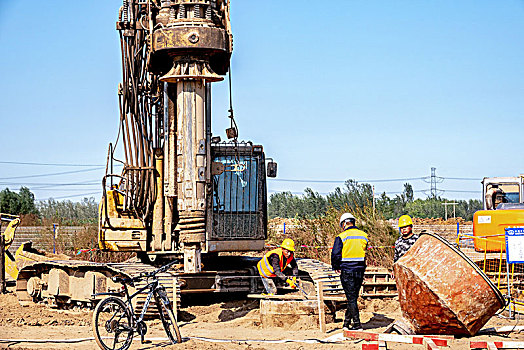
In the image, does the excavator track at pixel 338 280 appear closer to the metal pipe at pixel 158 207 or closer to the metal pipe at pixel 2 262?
the metal pipe at pixel 158 207

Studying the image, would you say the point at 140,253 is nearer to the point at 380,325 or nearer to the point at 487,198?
the point at 380,325

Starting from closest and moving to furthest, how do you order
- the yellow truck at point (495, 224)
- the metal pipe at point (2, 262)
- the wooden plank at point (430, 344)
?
the wooden plank at point (430, 344)
the yellow truck at point (495, 224)
the metal pipe at point (2, 262)

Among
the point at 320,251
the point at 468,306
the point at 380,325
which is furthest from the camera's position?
the point at 320,251

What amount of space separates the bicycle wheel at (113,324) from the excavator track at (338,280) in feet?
10.9

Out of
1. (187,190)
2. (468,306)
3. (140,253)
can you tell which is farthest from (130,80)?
(468,306)

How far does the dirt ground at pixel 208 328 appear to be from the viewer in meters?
9.55

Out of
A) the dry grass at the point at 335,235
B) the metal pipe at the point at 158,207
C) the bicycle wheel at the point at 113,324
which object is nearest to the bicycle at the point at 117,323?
the bicycle wheel at the point at 113,324

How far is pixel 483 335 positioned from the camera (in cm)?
992

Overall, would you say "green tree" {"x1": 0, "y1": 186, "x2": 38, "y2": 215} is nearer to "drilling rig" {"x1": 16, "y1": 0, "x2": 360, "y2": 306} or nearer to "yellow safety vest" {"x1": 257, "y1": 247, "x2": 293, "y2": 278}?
"drilling rig" {"x1": 16, "y1": 0, "x2": 360, "y2": 306}

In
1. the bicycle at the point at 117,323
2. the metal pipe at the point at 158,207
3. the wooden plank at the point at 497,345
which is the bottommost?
the wooden plank at the point at 497,345

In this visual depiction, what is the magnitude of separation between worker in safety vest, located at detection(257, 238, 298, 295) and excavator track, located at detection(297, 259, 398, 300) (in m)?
0.42

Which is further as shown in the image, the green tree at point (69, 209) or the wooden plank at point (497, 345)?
the green tree at point (69, 209)

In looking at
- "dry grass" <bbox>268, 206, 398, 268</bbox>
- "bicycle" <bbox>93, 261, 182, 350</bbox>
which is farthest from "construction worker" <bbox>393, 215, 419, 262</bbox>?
"dry grass" <bbox>268, 206, 398, 268</bbox>

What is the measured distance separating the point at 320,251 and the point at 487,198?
5001 mm
